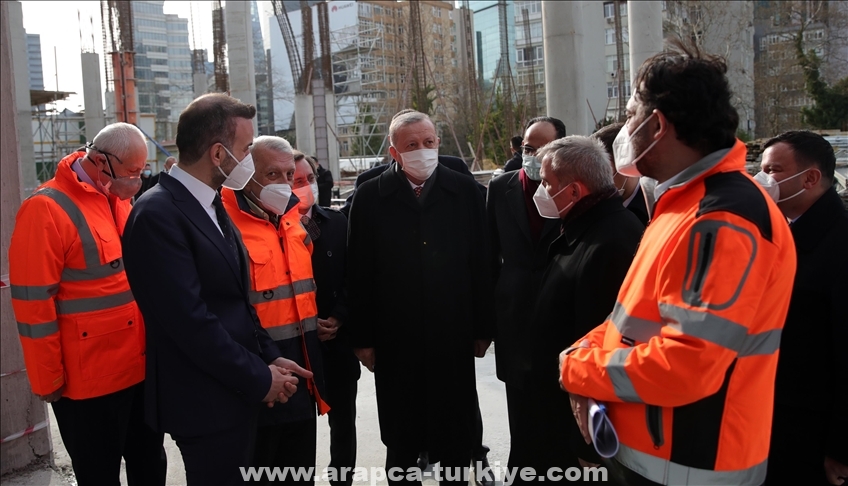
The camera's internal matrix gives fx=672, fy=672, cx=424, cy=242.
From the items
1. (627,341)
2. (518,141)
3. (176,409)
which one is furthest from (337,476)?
(518,141)

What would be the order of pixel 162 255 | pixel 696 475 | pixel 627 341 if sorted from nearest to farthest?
pixel 696 475, pixel 627 341, pixel 162 255

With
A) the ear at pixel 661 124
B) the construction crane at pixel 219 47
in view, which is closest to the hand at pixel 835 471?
the ear at pixel 661 124

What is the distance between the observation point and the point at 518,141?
8.42 meters

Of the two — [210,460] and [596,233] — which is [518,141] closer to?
[596,233]

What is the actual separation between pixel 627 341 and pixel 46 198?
2.71 m

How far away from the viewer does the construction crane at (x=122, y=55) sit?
25578 mm

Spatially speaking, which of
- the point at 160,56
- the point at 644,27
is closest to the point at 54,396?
the point at 644,27

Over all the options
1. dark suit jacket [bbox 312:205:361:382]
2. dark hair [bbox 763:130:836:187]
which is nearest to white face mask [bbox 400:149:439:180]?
dark suit jacket [bbox 312:205:361:382]

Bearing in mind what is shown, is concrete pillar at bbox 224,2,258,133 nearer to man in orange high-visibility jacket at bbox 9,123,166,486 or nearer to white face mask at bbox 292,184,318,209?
white face mask at bbox 292,184,318,209

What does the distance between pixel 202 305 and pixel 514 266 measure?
170 centimetres

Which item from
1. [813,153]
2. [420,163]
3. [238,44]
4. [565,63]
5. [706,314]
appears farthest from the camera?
[238,44]

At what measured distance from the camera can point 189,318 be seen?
7.98 feet

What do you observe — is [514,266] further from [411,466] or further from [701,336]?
[701,336]

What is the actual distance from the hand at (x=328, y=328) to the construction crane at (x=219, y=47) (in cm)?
2202
